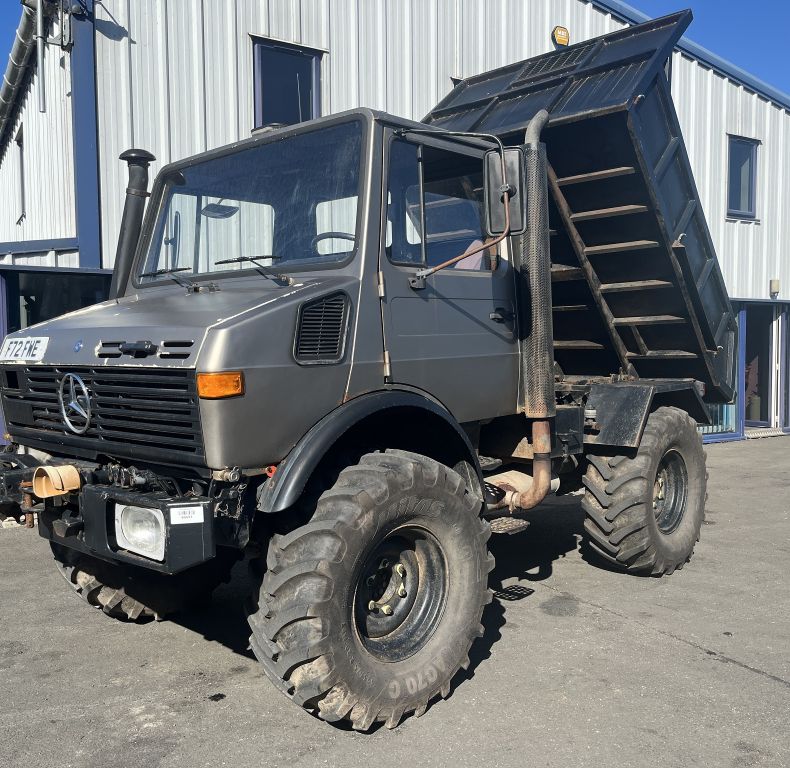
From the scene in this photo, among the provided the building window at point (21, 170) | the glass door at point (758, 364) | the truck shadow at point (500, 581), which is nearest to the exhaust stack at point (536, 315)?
the truck shadow at point (500, 581)

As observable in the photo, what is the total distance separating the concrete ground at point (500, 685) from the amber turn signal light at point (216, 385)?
4.94 feet

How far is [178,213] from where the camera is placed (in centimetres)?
479

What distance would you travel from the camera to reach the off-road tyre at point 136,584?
4758 millimetres

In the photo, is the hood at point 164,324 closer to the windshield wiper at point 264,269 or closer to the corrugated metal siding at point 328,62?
the windshield wiper at point 264,269

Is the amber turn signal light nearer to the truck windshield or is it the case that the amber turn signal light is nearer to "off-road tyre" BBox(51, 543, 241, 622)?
the truck windshield

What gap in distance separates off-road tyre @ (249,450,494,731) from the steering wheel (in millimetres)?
1029

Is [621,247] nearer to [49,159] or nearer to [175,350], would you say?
[175,350]

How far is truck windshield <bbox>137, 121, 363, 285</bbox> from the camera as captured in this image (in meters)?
4.10

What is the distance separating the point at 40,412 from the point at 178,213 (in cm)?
137

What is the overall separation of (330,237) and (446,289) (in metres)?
0.71

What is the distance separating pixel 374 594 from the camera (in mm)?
3977

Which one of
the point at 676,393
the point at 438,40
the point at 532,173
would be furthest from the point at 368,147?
the point at 438,40

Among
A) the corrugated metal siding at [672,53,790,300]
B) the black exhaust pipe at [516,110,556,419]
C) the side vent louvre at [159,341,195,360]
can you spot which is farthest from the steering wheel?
the corrugated metal siding at [672,53,790,300]

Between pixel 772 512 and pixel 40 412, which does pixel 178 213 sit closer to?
pixel 40 412
